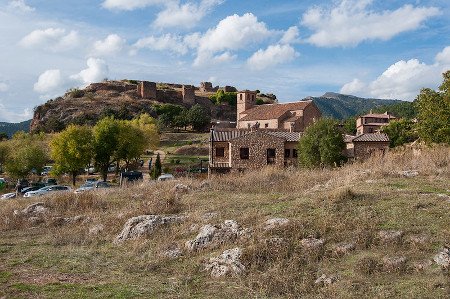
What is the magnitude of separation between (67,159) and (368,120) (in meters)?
70.0

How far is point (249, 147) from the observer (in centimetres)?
3938

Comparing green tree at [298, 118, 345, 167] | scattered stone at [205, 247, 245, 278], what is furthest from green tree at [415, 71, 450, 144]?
scattered stone at [205, 247, 245, 278]

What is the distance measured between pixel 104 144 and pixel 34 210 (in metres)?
26.4

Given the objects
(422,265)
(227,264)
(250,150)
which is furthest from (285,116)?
(422,265)

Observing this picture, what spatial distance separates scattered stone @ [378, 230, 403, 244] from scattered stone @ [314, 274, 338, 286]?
75.4 inches

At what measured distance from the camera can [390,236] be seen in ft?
32.0

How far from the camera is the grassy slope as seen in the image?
8.27m

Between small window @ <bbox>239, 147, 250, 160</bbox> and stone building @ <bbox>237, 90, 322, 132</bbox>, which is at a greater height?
stone building @ <bbox>237, 90, 322, 132</bbox>

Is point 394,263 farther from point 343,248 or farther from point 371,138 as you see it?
point 371,138

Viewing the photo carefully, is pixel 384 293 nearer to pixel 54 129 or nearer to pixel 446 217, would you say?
pixel 446 217

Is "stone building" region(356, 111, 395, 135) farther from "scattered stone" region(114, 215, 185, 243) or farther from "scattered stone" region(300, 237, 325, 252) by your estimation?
"scattered stone" region(300, 237, 325, 252)

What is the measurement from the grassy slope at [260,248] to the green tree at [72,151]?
82.8 feet

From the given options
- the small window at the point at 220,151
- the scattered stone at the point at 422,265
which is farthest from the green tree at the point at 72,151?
the scattered stone at the point at 422,265

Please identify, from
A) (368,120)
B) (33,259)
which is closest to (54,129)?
(368,120)
